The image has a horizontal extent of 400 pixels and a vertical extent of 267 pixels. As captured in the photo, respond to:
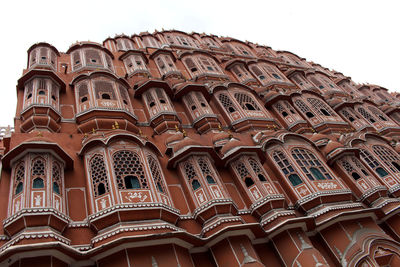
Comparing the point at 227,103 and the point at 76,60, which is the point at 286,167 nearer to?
the point at 227,103

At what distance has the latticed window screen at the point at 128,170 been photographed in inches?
465

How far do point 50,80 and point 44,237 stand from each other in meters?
10.7

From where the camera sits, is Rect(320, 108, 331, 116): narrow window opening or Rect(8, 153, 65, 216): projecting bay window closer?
Rect(8, 153, 65, 216): projecting bay window

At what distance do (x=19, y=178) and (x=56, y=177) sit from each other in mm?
1169

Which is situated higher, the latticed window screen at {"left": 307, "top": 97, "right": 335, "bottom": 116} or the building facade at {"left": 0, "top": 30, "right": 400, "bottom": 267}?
the latticed window screen at {"left": 307, "top": 97, "right": 335, "bottom": 116}

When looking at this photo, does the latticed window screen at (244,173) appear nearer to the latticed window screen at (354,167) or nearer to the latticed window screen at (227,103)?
the latticed window screen at (354,167)

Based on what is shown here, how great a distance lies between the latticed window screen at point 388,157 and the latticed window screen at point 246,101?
24.4 ft

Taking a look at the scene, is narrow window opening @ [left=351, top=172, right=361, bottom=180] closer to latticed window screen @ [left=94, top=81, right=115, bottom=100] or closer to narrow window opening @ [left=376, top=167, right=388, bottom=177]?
narrow window opening @ [left=376, top=167, right=388, bottom=177]

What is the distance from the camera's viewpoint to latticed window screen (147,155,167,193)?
12711 millimetres

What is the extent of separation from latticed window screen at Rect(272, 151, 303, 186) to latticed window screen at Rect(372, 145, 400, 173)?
6.24m

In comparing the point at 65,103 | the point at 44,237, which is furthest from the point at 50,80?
the point at 44,237

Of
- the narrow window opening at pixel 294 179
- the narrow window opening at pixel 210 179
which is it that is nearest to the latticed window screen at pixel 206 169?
the narrow window opening at pixel 210 179

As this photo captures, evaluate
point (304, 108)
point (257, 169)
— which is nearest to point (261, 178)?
point (257, 169)

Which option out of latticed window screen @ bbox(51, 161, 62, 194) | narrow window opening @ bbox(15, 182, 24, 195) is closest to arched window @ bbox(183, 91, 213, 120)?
latticed window screen @ bbox(51, 161, 62, 194)
